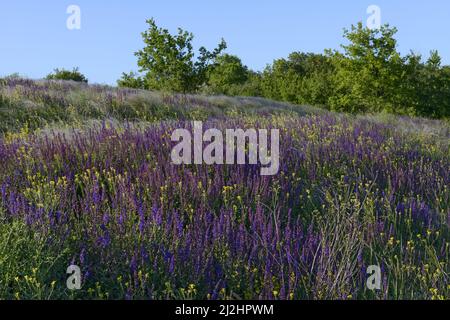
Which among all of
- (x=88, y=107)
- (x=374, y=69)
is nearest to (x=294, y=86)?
(x=374, y=69)

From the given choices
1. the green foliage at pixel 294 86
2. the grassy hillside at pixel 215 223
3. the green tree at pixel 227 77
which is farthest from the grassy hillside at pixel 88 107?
the green tree at pixel 227 77

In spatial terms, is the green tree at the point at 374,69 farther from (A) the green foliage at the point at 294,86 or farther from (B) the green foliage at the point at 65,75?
(B) the green foliage at the point at 65,75

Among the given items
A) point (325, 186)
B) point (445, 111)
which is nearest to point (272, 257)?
point (325, 186)

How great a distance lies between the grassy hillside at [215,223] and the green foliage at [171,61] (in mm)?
19209

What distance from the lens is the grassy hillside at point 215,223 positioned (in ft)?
8.89

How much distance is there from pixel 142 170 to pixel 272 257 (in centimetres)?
190

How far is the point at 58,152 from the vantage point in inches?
193

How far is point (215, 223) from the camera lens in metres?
3.31

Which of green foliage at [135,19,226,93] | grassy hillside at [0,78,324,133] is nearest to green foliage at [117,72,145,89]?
green foliage at [135,19,226,93]

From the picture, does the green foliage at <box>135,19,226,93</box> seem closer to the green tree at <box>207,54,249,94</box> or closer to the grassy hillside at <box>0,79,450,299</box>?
the green tree at <box>207,54,249,94</box>

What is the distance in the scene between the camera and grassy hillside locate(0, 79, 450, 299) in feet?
8.89

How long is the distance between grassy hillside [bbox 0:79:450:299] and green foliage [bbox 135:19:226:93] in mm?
19209

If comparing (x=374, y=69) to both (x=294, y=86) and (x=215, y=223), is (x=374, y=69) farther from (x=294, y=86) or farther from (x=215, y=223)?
(x=215, y=223)

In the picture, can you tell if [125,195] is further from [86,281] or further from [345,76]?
[345,76]
